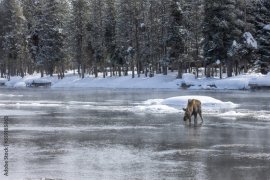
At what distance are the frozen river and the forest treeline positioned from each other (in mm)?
47432

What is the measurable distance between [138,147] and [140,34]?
76.1 metres

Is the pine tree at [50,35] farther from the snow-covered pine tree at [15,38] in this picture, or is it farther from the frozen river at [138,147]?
the frozen river at [138,147]

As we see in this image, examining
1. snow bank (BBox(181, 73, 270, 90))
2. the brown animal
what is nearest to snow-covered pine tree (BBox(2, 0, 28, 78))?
snow bank (BBox(181, 73, 270, 90))

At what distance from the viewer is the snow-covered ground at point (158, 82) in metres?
68.9

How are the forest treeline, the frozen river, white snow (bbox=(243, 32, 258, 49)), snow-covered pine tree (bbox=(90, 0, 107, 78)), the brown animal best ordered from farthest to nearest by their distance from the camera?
1. snow-covered pine tree (bbox=(90, 0, 107, 78))
2. the forest treeline
3. white snow (bbox=(243, 32, 258, 49))
4. the brown animal
5. the frozen river

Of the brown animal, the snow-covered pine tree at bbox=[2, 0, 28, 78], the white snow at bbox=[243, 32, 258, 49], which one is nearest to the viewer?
the brown animal

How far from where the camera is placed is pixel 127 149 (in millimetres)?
17859

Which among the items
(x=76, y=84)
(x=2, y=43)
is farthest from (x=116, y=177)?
(x=2, y=43)

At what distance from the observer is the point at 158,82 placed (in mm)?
79938

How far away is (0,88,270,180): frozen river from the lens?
13.8m

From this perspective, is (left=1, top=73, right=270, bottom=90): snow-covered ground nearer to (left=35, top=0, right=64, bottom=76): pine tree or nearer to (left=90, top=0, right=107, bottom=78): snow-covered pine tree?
(left=35, top=0, right=64, bottom=76): pine tree

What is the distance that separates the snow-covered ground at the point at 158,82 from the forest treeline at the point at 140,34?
259cm

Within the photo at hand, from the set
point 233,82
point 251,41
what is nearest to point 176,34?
point 251,41

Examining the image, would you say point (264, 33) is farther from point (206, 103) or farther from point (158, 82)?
point (206, 103)
